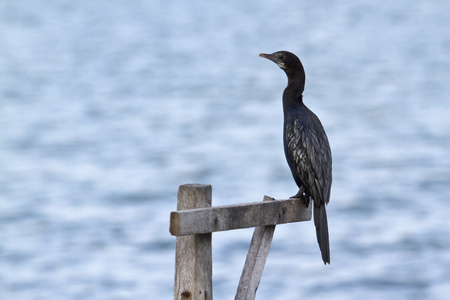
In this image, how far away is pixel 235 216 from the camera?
4.34 meters

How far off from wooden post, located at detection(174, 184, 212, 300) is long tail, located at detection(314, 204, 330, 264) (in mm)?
814

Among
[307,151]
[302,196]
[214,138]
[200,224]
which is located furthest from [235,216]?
[214,138]

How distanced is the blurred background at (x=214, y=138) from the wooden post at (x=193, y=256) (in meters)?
6.60

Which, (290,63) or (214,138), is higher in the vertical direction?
(214,138)

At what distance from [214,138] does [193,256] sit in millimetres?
17820

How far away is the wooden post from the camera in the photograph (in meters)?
4.31

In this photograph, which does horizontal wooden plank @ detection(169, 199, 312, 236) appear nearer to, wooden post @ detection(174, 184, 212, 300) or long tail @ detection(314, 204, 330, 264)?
wooden post @ detection(174, 184, 212, 300)

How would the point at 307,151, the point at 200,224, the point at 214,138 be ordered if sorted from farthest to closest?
1. the point at 214,138
2. the point at 307,151
3. the point at 200,224

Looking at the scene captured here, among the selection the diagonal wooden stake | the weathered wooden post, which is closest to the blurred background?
the diagonal wooden stake

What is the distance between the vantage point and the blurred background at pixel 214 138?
1256 cm

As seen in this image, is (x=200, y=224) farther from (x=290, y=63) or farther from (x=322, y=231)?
(x=290, y=63)

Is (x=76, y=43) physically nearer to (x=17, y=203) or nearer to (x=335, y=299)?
(x=17, y=203)

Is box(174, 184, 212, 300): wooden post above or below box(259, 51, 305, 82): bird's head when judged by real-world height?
below

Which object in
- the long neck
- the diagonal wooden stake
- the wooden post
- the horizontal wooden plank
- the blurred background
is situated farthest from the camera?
the blurred background
